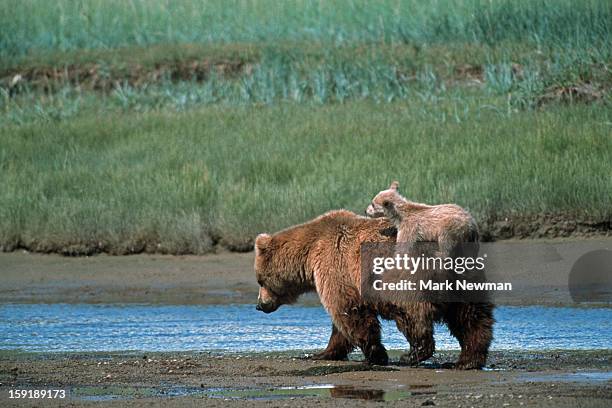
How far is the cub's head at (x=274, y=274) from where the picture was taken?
353 inches

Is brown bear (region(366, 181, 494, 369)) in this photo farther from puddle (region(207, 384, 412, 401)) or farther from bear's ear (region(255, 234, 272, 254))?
bear's ear (region(255, 234, 272, 254))

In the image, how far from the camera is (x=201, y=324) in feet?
35.3

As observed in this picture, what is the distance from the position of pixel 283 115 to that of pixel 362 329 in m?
8.11

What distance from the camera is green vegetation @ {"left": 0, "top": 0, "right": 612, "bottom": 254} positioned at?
13102 mm

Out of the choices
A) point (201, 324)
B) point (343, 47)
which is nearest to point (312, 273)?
point (201, 324)

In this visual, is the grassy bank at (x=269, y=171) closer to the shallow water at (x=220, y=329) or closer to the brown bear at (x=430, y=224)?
the shallow water at (x=220, y=329)

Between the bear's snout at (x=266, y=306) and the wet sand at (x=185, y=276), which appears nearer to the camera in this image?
the bear's snout at (x=266, y=306)

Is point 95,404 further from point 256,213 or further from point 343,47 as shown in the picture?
point 343,47

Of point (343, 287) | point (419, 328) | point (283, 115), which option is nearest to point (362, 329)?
point (343, 287)

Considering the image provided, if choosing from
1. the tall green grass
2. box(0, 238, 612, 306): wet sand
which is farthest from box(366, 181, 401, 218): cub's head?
the tall green grass

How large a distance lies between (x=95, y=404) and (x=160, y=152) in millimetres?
8210

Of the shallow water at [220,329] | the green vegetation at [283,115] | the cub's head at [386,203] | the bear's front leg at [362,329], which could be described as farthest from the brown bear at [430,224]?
the green vegetation at [283,115]

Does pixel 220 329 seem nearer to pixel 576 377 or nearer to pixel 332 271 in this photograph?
A: pixel 332 271

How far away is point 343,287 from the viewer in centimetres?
847
